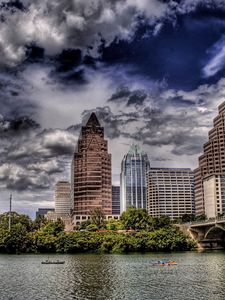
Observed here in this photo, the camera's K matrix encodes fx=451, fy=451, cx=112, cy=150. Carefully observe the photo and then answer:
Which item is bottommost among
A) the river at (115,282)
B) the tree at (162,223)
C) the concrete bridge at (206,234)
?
the river at (115,282)

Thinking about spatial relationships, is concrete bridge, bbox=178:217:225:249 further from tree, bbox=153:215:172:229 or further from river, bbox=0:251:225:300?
river, bbox=0:251:225:300

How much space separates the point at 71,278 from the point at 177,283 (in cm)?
2063

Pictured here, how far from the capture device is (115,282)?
7862 cm

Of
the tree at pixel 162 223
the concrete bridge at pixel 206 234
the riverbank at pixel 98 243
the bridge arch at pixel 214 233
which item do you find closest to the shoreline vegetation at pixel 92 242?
the riverbank at pixel 98 243

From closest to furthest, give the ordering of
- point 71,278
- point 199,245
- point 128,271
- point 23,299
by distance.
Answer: point 23,299 → point 71,278 → point 128,271 → point 199,245

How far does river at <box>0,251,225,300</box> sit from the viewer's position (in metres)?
65.1

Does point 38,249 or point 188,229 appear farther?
point 188,229

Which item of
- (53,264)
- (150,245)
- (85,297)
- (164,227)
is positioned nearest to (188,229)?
(164,227)

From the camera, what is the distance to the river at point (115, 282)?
65.1 m

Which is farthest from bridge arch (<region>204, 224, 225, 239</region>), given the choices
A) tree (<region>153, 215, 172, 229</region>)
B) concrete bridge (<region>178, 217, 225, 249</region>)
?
tree (<region>153, 215, 172, 229</region>)

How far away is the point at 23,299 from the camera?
62.8 meters

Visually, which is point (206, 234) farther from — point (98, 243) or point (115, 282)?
point (115, 282)

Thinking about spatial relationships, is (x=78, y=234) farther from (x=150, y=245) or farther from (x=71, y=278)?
(x=71, y=278)

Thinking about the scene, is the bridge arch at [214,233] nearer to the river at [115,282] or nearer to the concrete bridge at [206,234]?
the concrete bridge at [206,234]
